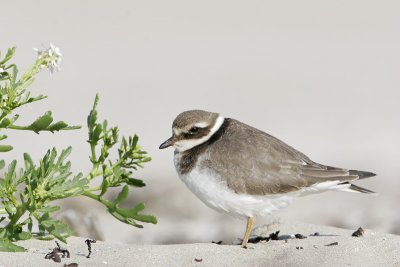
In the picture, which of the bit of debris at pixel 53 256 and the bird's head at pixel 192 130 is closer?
the bit of debris at pixel 53 256

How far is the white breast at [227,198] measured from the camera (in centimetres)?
727

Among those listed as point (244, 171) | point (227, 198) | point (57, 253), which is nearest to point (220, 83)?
point (244, 171)

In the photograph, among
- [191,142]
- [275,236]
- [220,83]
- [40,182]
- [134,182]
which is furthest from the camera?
[220,83]

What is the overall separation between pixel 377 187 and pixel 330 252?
15.7ft

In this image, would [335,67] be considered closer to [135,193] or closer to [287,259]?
[135,193]

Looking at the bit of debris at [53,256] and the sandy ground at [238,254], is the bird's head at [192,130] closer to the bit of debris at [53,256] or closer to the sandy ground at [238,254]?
the sandy ground at [238,254]

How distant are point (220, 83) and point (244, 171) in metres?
9.00

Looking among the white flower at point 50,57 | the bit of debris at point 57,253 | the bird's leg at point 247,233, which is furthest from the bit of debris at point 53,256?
the bird's leg at point 247,233

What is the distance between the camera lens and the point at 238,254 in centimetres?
655

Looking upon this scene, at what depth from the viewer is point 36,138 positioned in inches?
516

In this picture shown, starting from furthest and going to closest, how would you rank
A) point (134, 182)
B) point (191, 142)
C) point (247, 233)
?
point (191, 142) → point (247, 233) → point (134, 182)

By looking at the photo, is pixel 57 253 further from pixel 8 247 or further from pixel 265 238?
pixel 265 238

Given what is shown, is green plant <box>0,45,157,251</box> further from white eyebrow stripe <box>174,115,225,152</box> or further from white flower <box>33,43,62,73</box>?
white eyebrow stripe <box>174,115,225,152</box>

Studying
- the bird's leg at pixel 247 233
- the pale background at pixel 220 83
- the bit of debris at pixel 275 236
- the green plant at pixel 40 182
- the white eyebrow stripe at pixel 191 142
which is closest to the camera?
the green plant at pixel 40 182
